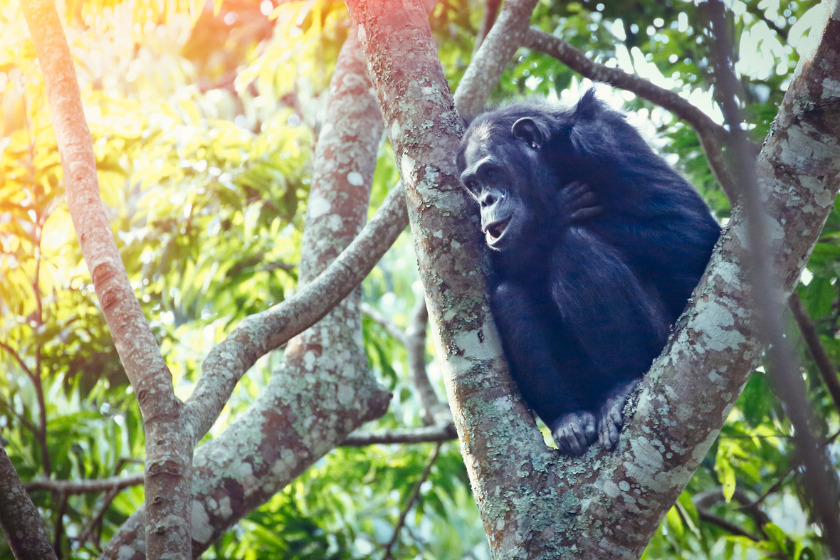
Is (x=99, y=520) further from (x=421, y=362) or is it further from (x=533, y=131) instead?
(x=533, y=131)

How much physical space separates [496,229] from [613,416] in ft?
3.84

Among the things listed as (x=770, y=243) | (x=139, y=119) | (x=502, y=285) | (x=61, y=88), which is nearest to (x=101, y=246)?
(x=61, y=88)

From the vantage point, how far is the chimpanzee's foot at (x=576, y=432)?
271 cm

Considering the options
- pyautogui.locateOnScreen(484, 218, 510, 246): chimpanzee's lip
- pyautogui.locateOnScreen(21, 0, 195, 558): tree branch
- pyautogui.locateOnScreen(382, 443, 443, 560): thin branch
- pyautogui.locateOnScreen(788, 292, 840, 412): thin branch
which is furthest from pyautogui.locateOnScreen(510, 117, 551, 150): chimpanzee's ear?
pyautogui.locateOnScreen(382, 443, 443, 560): thin branch

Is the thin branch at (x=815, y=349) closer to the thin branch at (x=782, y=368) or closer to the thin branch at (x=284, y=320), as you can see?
the thin branch at (x=284, y=320)

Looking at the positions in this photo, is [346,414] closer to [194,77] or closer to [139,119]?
[139,119]

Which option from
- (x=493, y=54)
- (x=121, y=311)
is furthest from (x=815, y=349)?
(x=121, y=311)

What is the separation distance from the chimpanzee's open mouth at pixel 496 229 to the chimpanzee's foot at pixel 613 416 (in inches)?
35.5

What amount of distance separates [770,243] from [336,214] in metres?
3.12

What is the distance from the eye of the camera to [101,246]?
302cm

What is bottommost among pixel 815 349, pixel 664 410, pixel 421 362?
pixel 664 410

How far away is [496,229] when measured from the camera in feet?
11.5

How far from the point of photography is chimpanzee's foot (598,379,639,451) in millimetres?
2460

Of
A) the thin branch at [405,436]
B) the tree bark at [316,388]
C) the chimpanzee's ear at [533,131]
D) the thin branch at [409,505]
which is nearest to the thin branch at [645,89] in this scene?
the chimpanzee's ear at [533,131]
